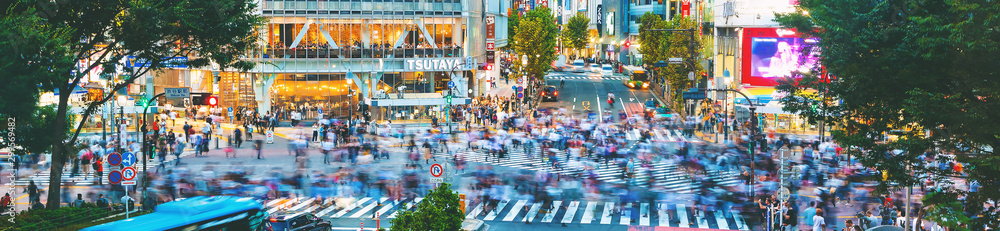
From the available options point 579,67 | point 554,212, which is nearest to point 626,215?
point 554,212

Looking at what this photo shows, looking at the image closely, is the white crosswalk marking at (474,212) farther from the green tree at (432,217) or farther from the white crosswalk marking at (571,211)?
the green tree at (432,217)

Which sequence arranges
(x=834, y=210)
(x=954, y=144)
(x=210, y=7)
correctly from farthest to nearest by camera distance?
(x=834, y=210), (x=210, y=7), (x=954, y=144)

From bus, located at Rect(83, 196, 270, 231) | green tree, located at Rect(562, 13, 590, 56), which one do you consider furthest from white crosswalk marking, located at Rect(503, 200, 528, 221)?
green tree, located at Rect(562, 13, 590, 56)

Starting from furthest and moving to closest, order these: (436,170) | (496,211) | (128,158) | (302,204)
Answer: (302,204) < (496,211) < (128,158) < (436,170)

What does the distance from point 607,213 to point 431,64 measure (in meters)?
37.1

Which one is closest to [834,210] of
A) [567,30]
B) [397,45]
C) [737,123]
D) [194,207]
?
[194,207]

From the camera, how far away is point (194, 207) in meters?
19.3

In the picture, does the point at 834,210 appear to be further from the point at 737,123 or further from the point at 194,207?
the point at 737,123

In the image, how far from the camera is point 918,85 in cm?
1834

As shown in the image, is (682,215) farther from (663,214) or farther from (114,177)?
(114,177)

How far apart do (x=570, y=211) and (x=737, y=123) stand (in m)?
28.3

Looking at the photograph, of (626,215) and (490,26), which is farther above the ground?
(490,26)

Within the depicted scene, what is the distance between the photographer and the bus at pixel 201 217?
60.3 feet

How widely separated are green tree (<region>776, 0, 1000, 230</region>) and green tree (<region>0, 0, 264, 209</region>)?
15.9 meters
